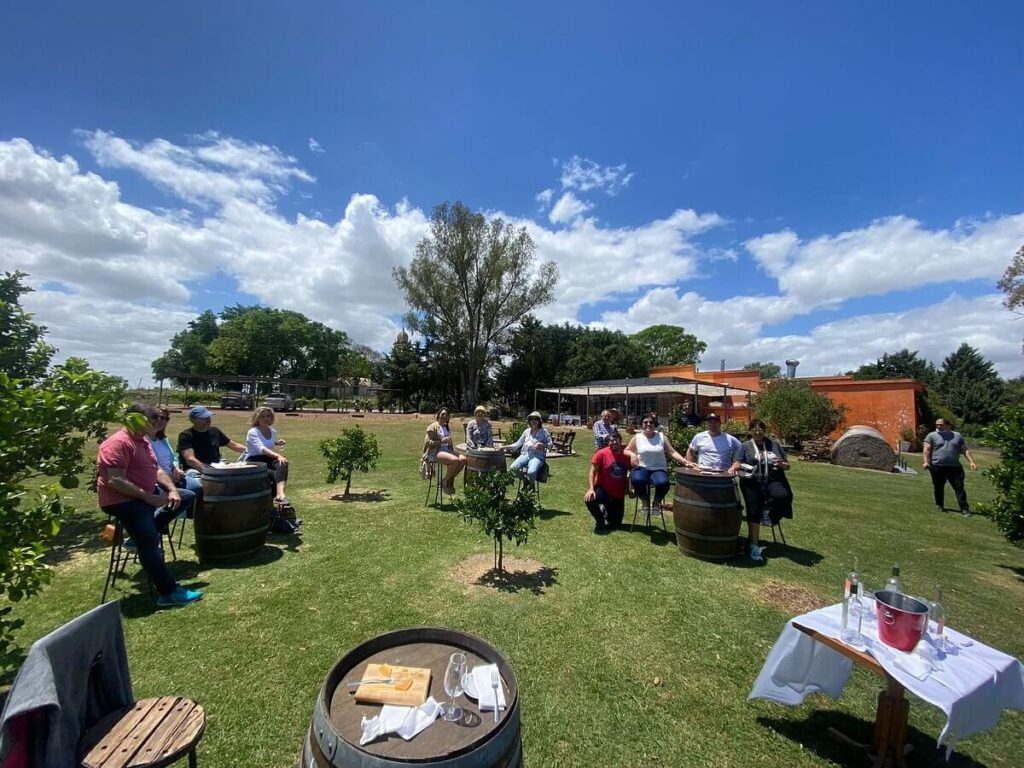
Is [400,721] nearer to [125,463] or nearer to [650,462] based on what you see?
[125,463]

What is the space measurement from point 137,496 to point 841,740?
5.21 metres

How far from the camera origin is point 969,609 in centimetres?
436

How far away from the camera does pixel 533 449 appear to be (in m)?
7.31

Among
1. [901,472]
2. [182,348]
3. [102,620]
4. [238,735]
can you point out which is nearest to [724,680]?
[238,735]

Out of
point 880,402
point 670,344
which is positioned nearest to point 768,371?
point 670,344

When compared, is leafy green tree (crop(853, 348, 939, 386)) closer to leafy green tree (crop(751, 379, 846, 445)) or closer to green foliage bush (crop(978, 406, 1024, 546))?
leafy green tree (crop(751, 379, 846, 445))

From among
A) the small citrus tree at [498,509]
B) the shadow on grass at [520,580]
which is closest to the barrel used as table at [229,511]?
the small citrus tree at [498,509]

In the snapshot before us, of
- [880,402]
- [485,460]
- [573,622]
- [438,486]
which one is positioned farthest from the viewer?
[880,402]

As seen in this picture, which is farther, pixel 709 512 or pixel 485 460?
pixel 485 460

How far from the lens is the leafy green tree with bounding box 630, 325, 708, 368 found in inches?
2260

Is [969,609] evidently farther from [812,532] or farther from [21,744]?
[21,744]

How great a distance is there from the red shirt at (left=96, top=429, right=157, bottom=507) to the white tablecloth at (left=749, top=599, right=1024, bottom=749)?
4.80 metres

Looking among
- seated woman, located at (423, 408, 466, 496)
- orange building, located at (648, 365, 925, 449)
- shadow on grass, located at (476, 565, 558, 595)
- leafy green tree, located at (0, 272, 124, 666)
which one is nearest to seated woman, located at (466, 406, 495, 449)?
seated woman, located at (423, 408, 466, 496)

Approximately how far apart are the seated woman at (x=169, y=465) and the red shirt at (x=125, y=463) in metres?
0.91
